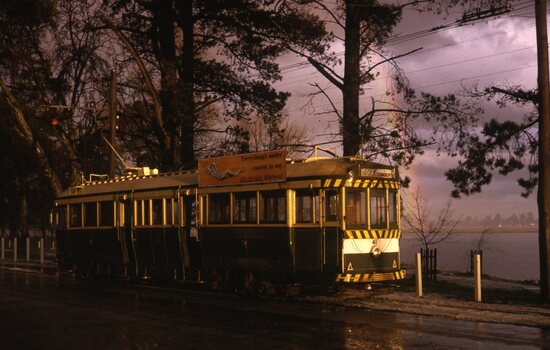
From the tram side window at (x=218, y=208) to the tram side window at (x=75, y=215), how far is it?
8.06 m

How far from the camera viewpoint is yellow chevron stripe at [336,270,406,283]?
1495 centimetres

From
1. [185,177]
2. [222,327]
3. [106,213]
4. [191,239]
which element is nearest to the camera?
[222,327]

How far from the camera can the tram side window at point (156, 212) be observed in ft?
65.3

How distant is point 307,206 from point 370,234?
61.4 inches

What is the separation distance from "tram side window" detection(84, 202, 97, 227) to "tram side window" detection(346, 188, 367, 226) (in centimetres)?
1094

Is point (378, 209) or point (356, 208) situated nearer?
point (356, 208)

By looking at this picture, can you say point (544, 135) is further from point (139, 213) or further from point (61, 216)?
point (61, 216)

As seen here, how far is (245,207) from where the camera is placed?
1694 cm

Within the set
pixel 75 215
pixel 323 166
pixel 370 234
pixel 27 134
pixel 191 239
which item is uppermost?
pixel 27 134

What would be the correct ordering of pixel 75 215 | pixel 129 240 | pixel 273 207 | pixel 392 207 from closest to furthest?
1. pixel 273 207
2. pixel 392 207
3. pixel 129 240
4. pixel 75 215

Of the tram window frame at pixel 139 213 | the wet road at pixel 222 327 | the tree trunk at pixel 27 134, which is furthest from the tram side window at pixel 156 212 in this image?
the tree trunk at pixel 27 134

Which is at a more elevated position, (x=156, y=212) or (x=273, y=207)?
Result: (x=273, y=207)

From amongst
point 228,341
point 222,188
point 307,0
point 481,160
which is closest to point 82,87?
point 307,0

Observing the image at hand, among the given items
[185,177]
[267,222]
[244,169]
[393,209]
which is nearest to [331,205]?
[267,222]
